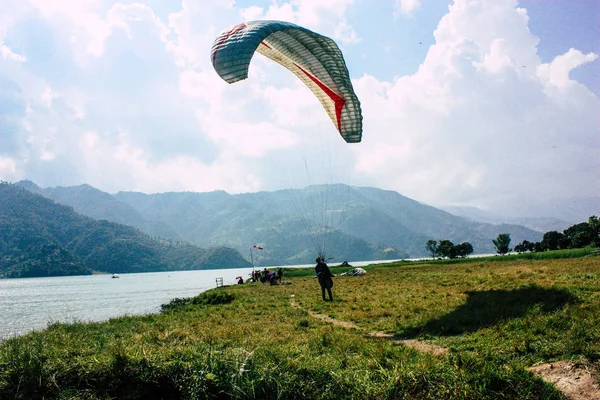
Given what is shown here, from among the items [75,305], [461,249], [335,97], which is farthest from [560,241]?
[75,305]

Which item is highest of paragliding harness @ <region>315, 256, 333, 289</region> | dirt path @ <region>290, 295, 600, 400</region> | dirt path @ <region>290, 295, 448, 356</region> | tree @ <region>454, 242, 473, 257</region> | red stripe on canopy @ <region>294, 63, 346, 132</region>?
red stripe on canopy @ <region>294, 63, 346, 132</region>

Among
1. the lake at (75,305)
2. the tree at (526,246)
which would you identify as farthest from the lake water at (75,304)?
the tree at (526,246)

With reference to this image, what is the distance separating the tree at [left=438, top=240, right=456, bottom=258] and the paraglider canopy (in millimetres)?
104282

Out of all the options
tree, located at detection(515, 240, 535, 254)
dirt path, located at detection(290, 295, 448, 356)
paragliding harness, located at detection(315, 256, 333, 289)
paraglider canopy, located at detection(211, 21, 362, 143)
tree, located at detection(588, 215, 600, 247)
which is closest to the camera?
dirt path, located at detection(290, 295, 448, 356)

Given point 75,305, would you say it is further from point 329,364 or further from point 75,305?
point 329,364

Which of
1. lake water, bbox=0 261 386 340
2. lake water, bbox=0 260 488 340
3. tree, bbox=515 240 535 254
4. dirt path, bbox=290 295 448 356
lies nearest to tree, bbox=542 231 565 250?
tree, bbox=515 240 535 254

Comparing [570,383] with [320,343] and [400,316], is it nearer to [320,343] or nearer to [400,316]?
[320,343]

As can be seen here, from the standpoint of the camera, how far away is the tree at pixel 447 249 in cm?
11110

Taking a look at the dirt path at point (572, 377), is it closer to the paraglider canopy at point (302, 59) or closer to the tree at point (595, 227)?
the paraglider canopy at point (302, 59)

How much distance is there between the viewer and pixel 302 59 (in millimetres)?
17094

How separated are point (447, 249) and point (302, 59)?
11120 cm

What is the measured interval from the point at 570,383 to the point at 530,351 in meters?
1.65

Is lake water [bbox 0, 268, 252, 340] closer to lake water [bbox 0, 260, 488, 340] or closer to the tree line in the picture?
lake water [bbox 0, 260, 488, 340]

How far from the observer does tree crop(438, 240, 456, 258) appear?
111 meters
